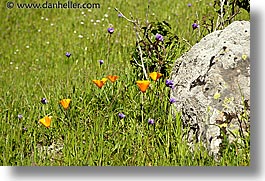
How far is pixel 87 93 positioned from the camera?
8.01ft

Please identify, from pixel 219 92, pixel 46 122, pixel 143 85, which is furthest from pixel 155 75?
pixel 46 122

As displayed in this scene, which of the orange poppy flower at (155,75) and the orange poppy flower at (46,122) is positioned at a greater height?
the orange poppy flower at (155,75)

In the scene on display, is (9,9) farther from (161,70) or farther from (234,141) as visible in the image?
(234,141)

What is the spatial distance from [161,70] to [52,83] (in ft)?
1.28

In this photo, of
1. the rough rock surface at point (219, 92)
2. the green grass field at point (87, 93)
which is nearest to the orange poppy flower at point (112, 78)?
the green grass field at point (87, 93)

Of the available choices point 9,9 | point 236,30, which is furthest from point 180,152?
point 9,9

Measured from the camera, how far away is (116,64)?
8.39ft

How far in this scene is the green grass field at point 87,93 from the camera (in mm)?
2268

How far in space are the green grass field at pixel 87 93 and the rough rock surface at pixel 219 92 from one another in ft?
0.17

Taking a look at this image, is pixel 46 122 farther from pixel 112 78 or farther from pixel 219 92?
pixel 219 92

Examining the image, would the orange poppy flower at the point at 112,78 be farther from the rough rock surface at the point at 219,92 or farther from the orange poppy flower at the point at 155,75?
the rough rock surface at the point at 219,92

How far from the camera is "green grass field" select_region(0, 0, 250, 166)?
227 centimetres

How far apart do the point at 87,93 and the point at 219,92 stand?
48cm

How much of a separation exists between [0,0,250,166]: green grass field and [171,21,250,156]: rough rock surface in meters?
0.05
